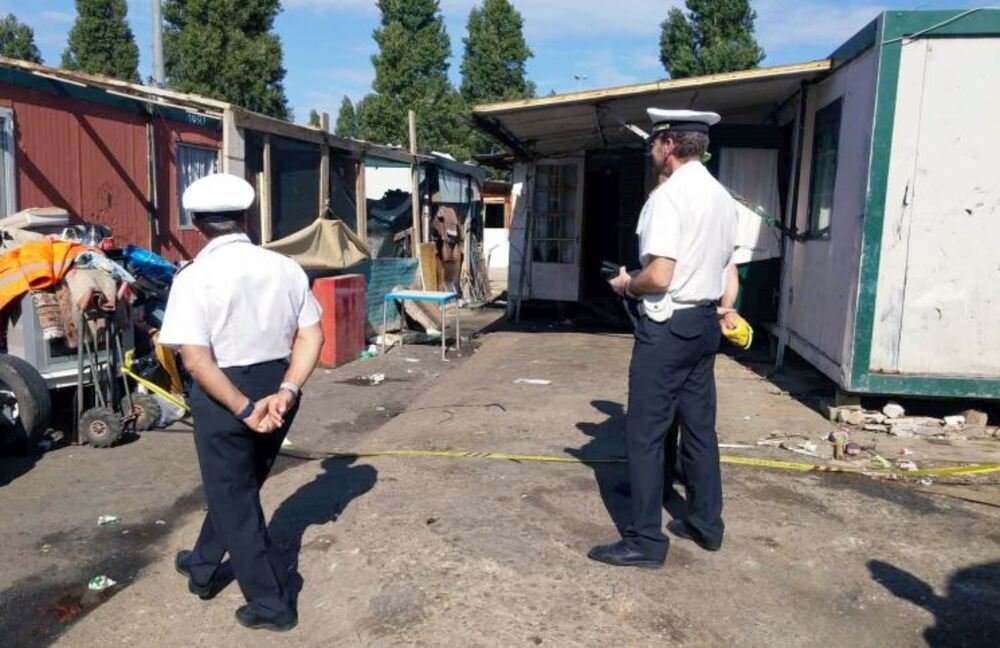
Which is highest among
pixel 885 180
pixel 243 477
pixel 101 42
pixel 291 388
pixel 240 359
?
pixel 101 42

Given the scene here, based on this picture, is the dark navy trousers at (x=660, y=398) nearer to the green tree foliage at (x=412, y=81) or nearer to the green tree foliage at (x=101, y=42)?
the green tree foliage at (x=412, y=81)

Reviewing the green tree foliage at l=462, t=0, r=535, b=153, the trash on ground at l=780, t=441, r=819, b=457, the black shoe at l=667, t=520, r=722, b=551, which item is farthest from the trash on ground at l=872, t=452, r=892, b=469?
the green tree foliage at l=462, t=0, r=535, b=153

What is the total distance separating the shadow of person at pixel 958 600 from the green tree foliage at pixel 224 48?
2419 cm

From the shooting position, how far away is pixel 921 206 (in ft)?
20.5

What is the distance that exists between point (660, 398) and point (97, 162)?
706 centimetres

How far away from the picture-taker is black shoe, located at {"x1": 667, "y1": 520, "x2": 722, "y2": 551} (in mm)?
4105

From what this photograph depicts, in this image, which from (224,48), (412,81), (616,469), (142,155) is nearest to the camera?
(616,469)

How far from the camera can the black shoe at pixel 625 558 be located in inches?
152

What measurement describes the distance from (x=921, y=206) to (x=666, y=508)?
10.8ft

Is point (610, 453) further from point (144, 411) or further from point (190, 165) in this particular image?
point (190, 165)

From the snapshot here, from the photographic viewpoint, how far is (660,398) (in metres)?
3.86

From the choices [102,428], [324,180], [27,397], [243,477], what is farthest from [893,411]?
[324,180]

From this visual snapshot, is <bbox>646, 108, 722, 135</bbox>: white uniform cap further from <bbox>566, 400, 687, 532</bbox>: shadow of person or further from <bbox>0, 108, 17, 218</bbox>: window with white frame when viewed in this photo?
<bbox>0, 108, 17, 218</bbox>: window with white frame

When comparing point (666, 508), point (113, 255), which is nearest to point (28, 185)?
point (113, 255)
